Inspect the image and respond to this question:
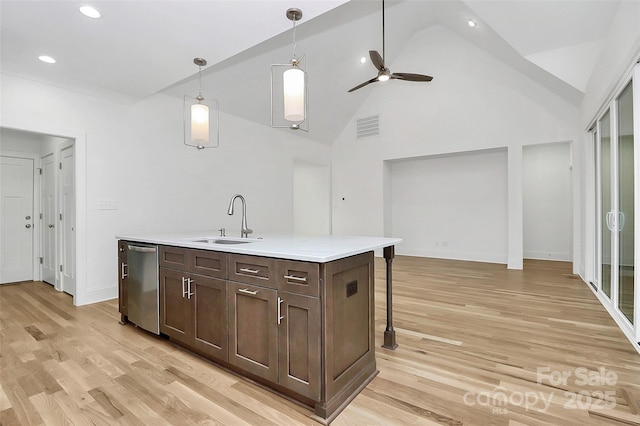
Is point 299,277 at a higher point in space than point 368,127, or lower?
lower

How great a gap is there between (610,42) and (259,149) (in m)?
5.19

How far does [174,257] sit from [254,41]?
2.04 m

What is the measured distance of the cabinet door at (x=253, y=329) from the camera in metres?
1.88

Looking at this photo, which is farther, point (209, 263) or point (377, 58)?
point (377, 58)

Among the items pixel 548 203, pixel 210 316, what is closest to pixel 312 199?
pixel 548 203

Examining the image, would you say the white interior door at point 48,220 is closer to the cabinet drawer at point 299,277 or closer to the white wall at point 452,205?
the cabinet drawer at point 299,277

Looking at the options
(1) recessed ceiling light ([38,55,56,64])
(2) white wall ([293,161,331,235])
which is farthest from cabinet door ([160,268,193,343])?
(2) white wall ([293,161,331,235])

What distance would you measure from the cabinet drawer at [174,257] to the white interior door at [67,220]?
2167 mm

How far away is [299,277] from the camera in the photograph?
5.81ft

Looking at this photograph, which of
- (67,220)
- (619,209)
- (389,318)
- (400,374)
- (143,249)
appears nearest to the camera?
(400,374)

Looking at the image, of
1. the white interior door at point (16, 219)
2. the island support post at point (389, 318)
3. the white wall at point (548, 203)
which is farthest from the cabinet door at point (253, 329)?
the white wall at point (548, 203)

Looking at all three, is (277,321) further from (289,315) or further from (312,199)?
(312,199)

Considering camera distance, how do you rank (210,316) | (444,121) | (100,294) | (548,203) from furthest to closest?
(548,203) → (444,121) → (100,294) → (210,316)

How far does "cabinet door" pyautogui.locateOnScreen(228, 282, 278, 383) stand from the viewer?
188 centimetres
